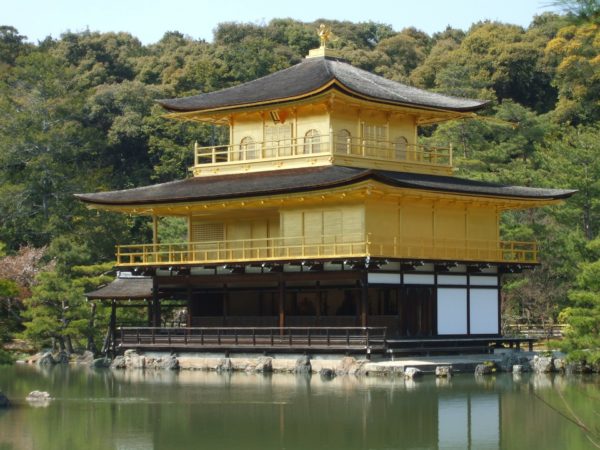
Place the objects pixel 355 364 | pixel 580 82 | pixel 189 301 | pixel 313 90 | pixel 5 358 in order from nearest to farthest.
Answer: pixel 5 358, pixel 355 364, pixel 313 90, pixel 189 301, pixel 580 82

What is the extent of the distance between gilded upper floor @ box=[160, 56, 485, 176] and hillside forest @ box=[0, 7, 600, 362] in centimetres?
568

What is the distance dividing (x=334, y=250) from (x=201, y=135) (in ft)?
108

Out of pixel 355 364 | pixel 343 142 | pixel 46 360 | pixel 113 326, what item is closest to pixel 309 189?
pixel 343 142

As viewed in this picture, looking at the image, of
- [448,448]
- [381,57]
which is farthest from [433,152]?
[381,57]

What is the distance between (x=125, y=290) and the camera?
43656 mm

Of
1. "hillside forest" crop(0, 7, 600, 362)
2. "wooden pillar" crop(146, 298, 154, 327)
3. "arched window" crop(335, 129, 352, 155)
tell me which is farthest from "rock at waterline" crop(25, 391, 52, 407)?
"arched window" crop(335, 129, 352, 155)

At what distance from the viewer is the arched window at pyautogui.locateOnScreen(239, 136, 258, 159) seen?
145ft

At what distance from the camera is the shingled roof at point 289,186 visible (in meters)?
38.2

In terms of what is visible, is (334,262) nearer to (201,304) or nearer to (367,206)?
(367,206)

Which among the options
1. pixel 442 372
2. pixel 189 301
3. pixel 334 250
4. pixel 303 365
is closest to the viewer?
pixel 442 372

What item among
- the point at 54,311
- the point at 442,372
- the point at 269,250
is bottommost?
the point at 442,372

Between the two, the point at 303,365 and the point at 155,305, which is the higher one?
the point at 155,305

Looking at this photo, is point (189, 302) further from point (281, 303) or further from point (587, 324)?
point (587, 324)

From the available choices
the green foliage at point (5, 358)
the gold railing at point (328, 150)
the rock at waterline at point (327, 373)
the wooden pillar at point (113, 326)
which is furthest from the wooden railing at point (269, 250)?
the green foliage at point (5, 358)
